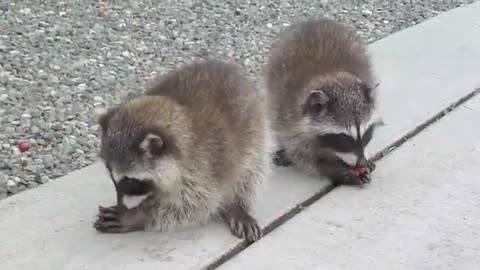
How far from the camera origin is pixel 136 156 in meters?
3.10

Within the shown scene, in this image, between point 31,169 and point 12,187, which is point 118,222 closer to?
point 12,187

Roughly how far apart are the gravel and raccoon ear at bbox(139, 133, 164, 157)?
3.01 ft

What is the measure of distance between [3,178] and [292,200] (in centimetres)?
130

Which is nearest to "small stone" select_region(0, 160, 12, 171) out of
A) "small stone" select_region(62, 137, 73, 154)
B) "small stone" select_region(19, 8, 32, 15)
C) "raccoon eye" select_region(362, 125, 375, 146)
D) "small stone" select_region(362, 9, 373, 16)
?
"small stone" select_region(62, 137, 73, 154)

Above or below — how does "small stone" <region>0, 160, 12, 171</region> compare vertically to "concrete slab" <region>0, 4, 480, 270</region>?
below

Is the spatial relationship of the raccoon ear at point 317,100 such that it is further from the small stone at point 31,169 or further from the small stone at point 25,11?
the small stone at point 25,11

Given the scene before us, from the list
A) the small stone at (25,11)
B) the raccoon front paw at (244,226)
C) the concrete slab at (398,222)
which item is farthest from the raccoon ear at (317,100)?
the small stone at (25,11)

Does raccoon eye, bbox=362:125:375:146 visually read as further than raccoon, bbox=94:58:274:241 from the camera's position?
Yes

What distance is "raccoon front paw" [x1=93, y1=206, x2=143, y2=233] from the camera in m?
3.30

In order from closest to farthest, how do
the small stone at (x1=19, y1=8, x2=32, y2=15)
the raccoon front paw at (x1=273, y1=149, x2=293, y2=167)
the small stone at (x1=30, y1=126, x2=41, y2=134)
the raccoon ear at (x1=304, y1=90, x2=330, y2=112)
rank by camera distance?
the raccoon ear at (x1=304, y1=90, x2=330, y2=112), the raccoon front paw at (x1=273, y1=149, x2=293, y2=167), the small stone at (x1=30, y1=126, x2=41, y2=134), the small stone at (x1=19, y1=8, x2=32, y2=15)

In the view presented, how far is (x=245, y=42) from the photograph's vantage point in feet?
19.7

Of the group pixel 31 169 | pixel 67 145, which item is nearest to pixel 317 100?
pixel 67 145

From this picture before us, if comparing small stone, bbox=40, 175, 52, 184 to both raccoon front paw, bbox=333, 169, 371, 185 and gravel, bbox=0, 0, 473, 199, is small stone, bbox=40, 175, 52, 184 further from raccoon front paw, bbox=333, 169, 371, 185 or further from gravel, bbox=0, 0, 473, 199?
raccoon front paw, bbox=333, 169, 371, 185

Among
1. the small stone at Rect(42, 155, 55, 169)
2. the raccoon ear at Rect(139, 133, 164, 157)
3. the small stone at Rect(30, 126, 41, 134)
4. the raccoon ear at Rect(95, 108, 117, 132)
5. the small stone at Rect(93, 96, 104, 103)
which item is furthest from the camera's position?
the small stone at Rect(93, 96, 104, 103)
